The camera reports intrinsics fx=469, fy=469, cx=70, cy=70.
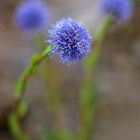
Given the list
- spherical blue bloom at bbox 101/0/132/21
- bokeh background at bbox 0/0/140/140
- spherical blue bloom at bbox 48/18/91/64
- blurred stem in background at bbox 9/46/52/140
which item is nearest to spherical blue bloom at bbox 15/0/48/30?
bokeh background at bbox 0/0/140/140

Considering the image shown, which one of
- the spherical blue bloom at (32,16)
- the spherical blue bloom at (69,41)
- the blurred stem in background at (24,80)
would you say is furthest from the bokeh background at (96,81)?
the spherical blue bloom at (69,41)

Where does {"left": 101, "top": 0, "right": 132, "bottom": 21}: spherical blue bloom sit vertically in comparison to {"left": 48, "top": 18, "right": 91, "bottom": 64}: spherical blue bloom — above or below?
above

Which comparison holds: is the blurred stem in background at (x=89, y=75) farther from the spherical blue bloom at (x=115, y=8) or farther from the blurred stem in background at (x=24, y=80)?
the blurred stem in background at (x=24, y=80)

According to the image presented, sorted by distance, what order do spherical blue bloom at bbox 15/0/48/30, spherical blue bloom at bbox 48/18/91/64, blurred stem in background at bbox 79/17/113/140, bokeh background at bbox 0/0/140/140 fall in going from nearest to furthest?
1. spherical blue bloom at bbox 48/18/91/64
2. blurred stem in background at bbox 79/17/113/140
3. spherical blue bloom at bbox 15/0/48/30
4. bokeh background at bbox 0/0/140/140

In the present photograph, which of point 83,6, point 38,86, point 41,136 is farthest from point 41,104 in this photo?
point 83,6

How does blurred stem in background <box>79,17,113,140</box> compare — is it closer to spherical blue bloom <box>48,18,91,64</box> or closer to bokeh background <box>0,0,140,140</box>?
bokeh background <box>0,0,140,140</box>
